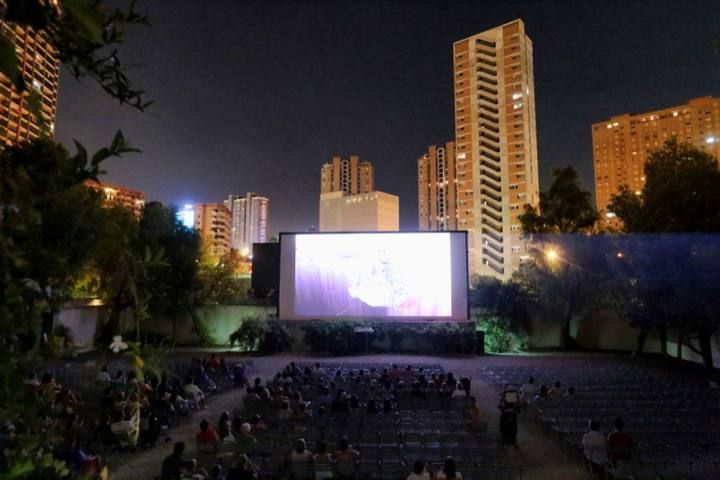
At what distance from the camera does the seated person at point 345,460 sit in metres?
6.37

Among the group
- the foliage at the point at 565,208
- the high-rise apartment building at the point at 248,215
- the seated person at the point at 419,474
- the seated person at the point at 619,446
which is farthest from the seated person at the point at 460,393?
the high-rise apartment building at the point at 248,215

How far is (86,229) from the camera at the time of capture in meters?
1.23

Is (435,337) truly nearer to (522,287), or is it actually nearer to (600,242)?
(522,287)

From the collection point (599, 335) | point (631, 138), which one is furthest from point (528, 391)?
point (631, 138)

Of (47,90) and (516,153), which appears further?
(516,153)

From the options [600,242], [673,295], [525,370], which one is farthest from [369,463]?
[600,242]

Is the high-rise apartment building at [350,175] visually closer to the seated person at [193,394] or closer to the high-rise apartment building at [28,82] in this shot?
the seated person at [193,394]

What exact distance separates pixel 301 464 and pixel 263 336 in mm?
16884

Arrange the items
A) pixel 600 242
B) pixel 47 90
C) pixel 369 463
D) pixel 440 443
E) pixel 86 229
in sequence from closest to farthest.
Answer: pixel 86 229, pixel 47 90, pixel 369 463, pixel 440 443, pixel 600 242

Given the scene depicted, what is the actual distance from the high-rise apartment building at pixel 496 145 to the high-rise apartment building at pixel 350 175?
34.5 meters

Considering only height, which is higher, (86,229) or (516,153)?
(516,153)

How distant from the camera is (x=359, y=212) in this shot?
70062 mm

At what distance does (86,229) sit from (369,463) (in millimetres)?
6181

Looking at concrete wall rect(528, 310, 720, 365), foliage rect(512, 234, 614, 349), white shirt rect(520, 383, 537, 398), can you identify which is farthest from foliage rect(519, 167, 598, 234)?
white shirt rect(520, 383, 537, 398)
